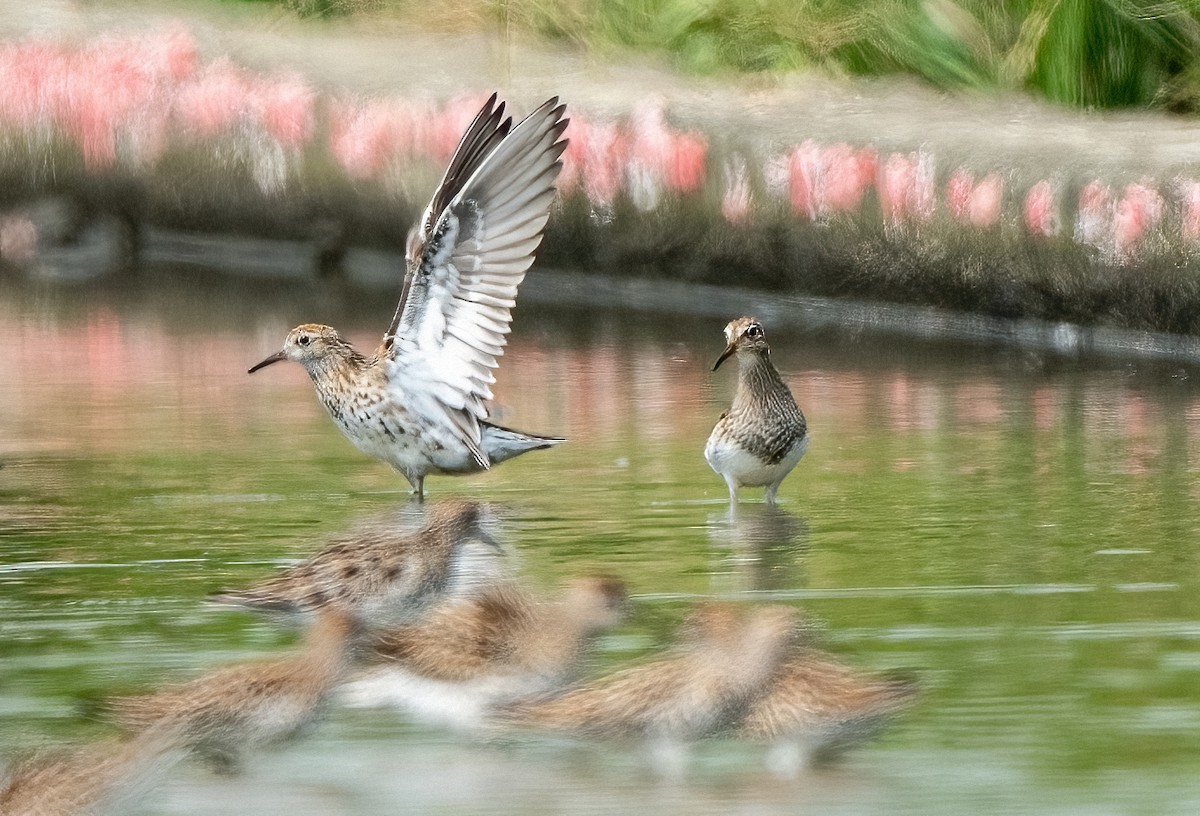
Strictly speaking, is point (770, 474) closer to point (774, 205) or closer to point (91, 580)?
point (91, 580)

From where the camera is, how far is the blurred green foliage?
11.9m

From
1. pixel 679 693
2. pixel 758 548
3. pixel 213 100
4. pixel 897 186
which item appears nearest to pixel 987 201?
pixel 897 186

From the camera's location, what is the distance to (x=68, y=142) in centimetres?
1429

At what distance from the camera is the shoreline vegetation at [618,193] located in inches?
422

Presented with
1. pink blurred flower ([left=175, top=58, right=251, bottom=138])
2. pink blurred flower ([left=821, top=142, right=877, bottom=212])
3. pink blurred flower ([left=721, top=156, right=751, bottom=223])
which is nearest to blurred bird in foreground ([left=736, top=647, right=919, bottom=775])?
pink blurred flower ([left=821, top=142, right=877, bottom=212])

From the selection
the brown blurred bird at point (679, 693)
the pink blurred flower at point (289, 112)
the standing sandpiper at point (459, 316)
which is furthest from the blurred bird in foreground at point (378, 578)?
the pink blurred flower at point (289, 112)

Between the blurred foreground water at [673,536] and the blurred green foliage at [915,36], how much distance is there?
1927mm

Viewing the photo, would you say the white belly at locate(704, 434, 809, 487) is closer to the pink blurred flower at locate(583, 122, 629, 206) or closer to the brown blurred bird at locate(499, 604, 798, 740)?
the brown blurred bird at locate(499, 604, 798, 740)

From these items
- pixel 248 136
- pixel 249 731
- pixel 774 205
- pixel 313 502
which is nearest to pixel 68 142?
pixel 248 136

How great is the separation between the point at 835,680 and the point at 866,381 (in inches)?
185

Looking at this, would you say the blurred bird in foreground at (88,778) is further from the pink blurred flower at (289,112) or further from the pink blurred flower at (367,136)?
the pink blurred flower at (289,112)

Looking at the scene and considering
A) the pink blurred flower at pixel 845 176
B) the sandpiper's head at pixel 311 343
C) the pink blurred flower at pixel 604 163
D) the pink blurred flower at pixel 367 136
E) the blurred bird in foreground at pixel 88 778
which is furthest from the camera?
the pink blurred flower at pixel 367 136

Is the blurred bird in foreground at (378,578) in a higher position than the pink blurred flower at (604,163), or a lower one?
lower

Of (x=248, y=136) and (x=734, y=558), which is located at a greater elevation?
(x=248, y=136)
